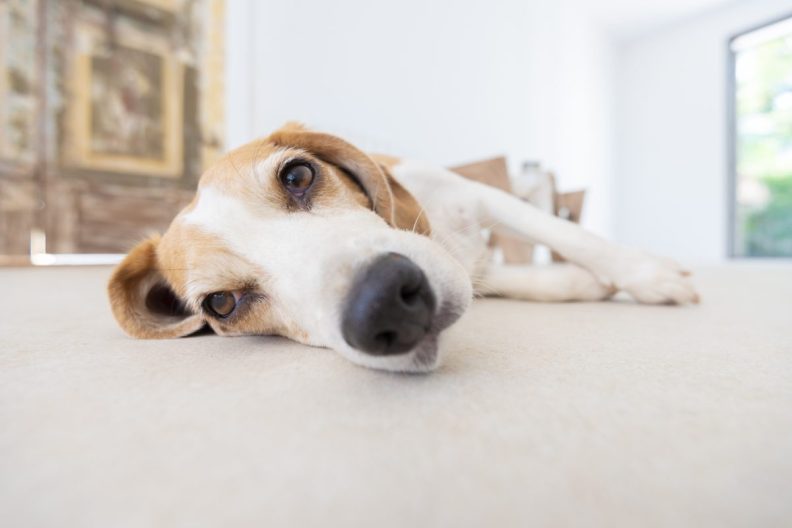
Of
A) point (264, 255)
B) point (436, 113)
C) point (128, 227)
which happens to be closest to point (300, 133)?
point (264, 255)

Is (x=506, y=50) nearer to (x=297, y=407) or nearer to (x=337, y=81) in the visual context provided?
(x=337, y=81)

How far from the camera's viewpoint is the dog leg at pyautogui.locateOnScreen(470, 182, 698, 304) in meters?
1.60

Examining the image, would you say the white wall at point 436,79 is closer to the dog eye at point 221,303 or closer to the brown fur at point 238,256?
the brown fur at point 238,256

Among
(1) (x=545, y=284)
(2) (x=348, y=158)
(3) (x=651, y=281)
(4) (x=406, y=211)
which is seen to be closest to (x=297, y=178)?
(2) (x=348, y=158)

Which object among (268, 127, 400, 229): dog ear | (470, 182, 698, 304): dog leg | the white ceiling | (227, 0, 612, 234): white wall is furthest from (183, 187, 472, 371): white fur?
the white ceiling

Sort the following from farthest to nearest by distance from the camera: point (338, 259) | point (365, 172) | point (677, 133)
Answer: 1. point (677, 133)
2. point (365, 172)
3. point (338, 259)

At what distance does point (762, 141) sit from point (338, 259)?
1017 cm

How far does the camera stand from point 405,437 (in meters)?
0.57

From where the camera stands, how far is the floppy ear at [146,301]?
125 centimetres

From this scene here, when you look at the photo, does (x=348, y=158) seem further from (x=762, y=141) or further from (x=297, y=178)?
(x=762, y=141)

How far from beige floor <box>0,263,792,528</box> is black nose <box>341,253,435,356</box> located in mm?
86

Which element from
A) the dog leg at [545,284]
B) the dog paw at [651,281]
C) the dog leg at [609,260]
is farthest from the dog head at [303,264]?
the dog paw at [651,281]

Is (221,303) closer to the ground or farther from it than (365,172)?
closer to the ground

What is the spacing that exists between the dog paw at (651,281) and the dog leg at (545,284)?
→ 0.10 meters
